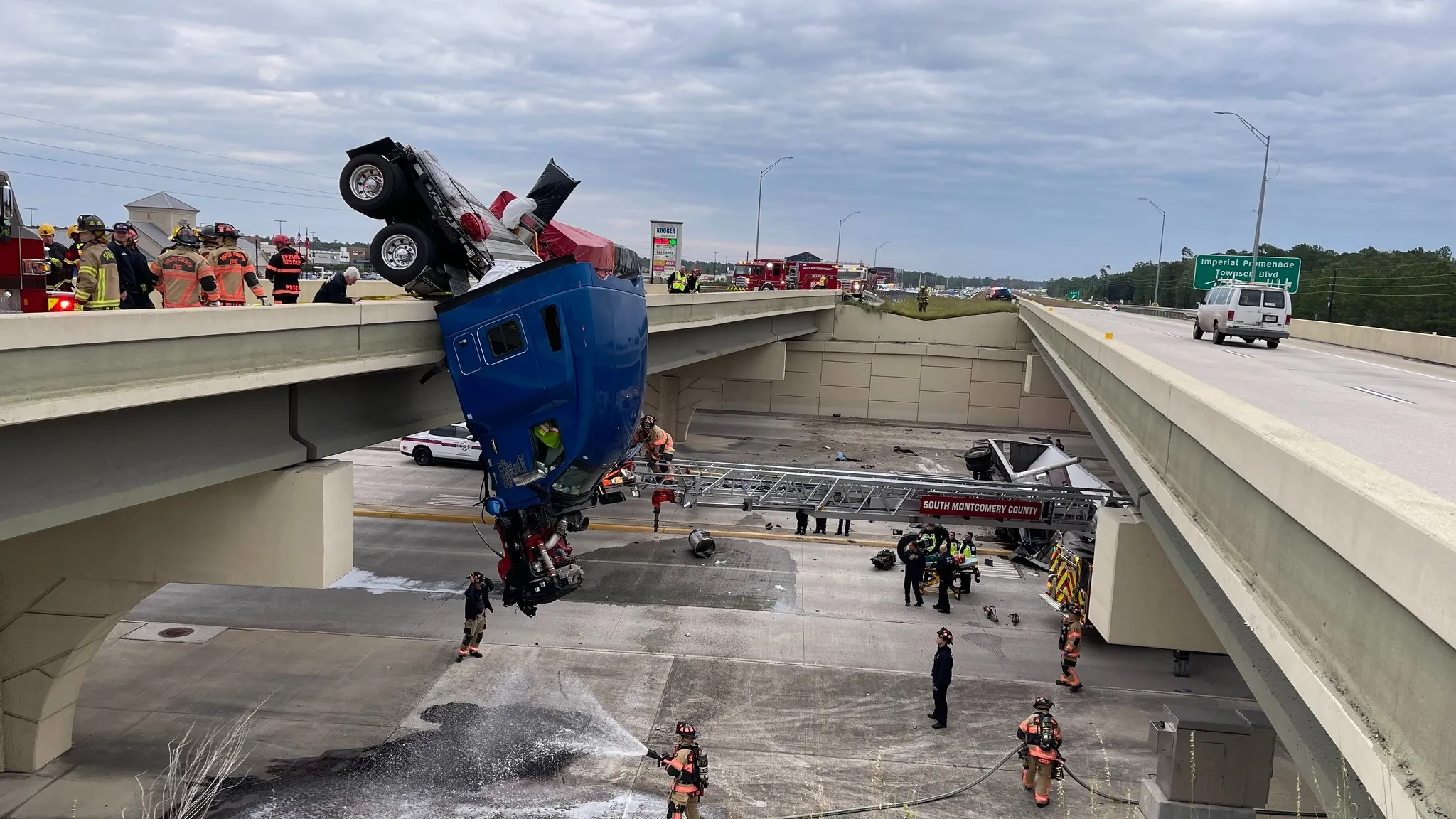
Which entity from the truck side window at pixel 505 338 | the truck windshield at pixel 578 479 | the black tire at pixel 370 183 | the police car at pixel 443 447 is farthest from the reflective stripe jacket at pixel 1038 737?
the police car at pixel 443 447

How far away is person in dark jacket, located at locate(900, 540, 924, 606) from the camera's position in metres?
17.2

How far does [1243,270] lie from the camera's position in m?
40.1

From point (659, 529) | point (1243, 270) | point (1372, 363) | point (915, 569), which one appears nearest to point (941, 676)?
point (915, 569)

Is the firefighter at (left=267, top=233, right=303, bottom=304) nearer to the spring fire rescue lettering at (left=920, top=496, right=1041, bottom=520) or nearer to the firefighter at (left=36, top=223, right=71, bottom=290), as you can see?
the firefighter at (left=36, top=223, right=71, bottom=290)

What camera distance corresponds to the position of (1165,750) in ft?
30.2

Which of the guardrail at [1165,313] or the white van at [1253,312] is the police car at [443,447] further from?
the guardrail at [1165,313]

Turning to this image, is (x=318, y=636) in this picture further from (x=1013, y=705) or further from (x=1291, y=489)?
(x=1291, y=489)

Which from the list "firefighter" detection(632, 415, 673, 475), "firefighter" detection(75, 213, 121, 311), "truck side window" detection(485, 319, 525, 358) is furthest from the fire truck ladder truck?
"firefighter" detection(75, 213, 121, 311)

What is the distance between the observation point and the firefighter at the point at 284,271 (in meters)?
10.9

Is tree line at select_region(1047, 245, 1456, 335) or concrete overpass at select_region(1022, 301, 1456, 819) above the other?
tree line at select_region(1047, 245, 1456, 335)

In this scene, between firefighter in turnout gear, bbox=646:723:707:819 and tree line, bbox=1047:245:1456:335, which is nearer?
firefighter in turnout gear, bbox=646:723:707:819

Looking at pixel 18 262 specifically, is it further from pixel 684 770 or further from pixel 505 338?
pixel 684 770

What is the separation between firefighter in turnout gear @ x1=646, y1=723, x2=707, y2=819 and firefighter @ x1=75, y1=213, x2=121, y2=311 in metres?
7.09

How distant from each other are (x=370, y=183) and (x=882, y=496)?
32.7 feet
